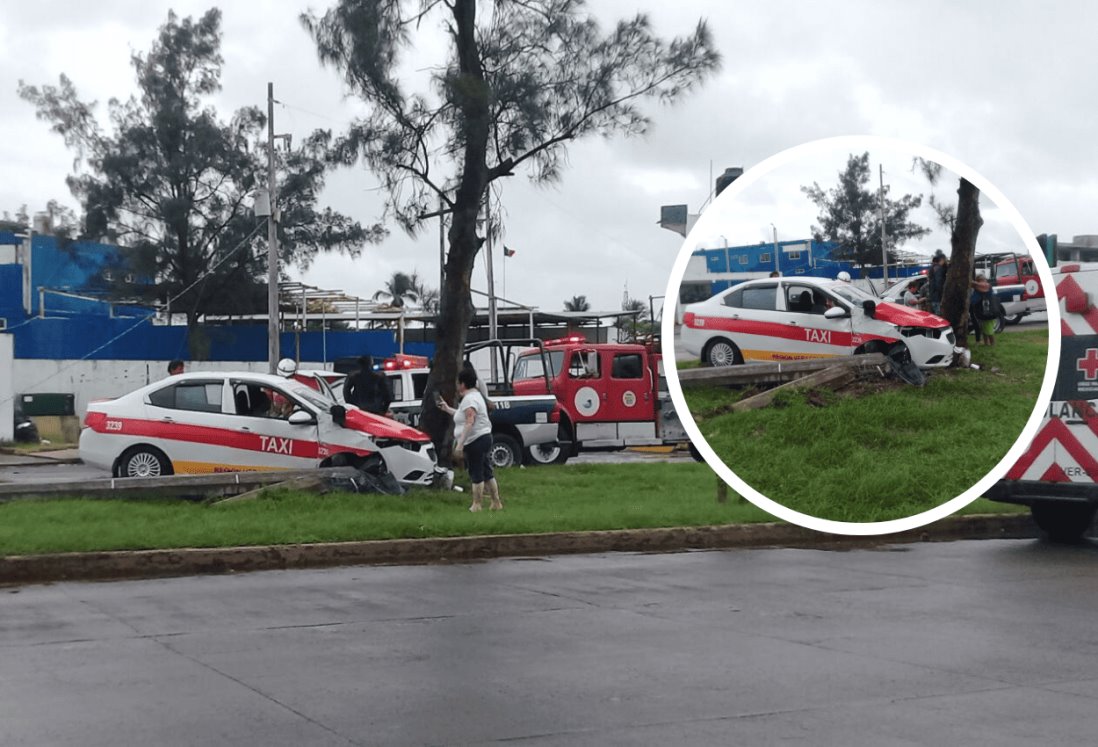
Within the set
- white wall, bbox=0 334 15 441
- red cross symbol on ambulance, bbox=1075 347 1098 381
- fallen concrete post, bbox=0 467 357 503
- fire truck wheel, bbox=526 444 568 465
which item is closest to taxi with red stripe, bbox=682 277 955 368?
red cross symbol on ambulance, bbox=1075 347 1098 381

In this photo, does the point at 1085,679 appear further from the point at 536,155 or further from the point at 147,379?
the point at 147,379

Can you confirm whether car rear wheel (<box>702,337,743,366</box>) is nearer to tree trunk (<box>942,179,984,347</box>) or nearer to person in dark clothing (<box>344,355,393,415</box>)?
tree trunk (<box>942,179,984,347</box>)

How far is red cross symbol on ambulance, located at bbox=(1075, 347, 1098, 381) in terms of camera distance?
259 inches

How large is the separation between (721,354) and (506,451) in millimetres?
17903

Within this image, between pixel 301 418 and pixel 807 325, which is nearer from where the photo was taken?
pixel 807 325

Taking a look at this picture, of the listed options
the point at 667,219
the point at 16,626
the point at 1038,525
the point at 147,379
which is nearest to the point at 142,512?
the point at 16,626

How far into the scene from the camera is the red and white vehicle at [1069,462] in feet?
22.3

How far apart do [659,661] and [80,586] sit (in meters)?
5.44

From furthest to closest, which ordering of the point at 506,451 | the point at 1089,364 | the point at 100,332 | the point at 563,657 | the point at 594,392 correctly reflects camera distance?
1. the point at 100,332
2. the point at 594,392
3. the point at 506,451
4. the point at 563,657
5. the point at 1089,364

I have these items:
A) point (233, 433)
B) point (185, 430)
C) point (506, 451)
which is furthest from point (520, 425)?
point (185, 430)

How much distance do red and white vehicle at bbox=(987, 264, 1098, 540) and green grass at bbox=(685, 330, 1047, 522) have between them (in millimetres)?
1941

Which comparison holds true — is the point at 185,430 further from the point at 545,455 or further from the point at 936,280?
A: the point at 936,280

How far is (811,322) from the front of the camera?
3.96 m

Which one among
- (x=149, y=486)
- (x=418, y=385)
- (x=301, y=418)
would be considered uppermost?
(x=418, y=385)
